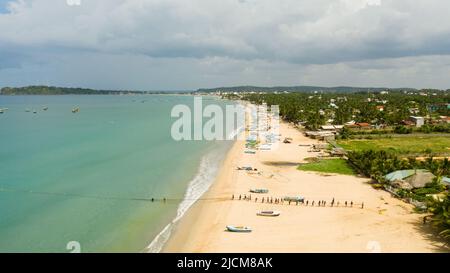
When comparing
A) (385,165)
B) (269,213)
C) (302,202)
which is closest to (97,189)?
(269,213)

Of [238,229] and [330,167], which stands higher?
[330,167]

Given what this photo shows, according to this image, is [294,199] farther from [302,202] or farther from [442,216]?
[442,216]

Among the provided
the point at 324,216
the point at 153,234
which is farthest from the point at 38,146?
the point at 324,216

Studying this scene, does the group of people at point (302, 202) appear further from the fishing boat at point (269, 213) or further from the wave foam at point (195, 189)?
the wave foam at point (195, 189)

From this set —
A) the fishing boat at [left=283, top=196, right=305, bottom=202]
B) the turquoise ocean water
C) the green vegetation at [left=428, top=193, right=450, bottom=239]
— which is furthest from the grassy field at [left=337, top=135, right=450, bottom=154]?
the green vegetation at [left=428, top=193, right=450, bottom=239]

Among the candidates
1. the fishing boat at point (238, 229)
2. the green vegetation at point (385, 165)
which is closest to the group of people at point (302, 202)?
the fishing boat at point (238, 229)

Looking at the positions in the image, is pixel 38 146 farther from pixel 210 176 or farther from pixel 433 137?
pixel 433 137

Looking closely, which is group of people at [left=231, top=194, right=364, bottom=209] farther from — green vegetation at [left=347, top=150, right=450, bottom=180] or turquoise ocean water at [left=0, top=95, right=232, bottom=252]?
green vegetation at [left=347, top=150, right=450, bottom=180]
